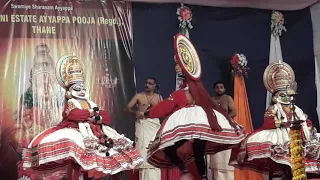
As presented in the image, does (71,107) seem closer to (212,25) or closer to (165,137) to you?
(165,137)

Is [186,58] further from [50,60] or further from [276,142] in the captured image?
[50,60]

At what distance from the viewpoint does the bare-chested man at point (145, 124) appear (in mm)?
6918

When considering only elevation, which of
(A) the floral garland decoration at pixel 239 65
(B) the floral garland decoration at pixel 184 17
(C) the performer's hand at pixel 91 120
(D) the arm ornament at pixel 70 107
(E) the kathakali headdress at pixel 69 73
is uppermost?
(B) the floral garland decoration at pixel 184 17

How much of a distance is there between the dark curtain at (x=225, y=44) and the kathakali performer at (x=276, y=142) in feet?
5.02

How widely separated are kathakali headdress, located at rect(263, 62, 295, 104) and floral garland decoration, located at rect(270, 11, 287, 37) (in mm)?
1836

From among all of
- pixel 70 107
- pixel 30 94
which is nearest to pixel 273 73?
pixel 70 107

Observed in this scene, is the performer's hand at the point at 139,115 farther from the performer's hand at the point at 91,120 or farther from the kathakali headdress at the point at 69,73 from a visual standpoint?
the performer's hand at the point at 91,120

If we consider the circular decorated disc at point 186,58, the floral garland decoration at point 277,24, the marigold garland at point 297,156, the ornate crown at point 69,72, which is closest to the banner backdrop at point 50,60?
the ornate crown at point 69,72

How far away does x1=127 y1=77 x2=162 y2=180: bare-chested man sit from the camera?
692 centimetres

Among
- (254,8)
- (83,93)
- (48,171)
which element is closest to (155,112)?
(83,93)

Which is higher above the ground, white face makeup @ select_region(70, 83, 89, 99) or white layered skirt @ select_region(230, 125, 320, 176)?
white face makeup @ select_region(70, 83, 89, 99)

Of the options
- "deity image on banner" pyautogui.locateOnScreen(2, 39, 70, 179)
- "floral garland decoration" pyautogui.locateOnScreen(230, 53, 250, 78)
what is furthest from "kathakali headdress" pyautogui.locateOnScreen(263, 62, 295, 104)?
"deity image on banner" pyautogui.locateOnScreen(2, 39, 70, 179)

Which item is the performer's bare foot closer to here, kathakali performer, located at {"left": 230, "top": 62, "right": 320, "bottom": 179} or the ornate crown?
kathakali performer, located at {"left": 230, "top": 62, "right": 320, "bottom": 179}

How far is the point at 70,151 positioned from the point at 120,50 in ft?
8.44
